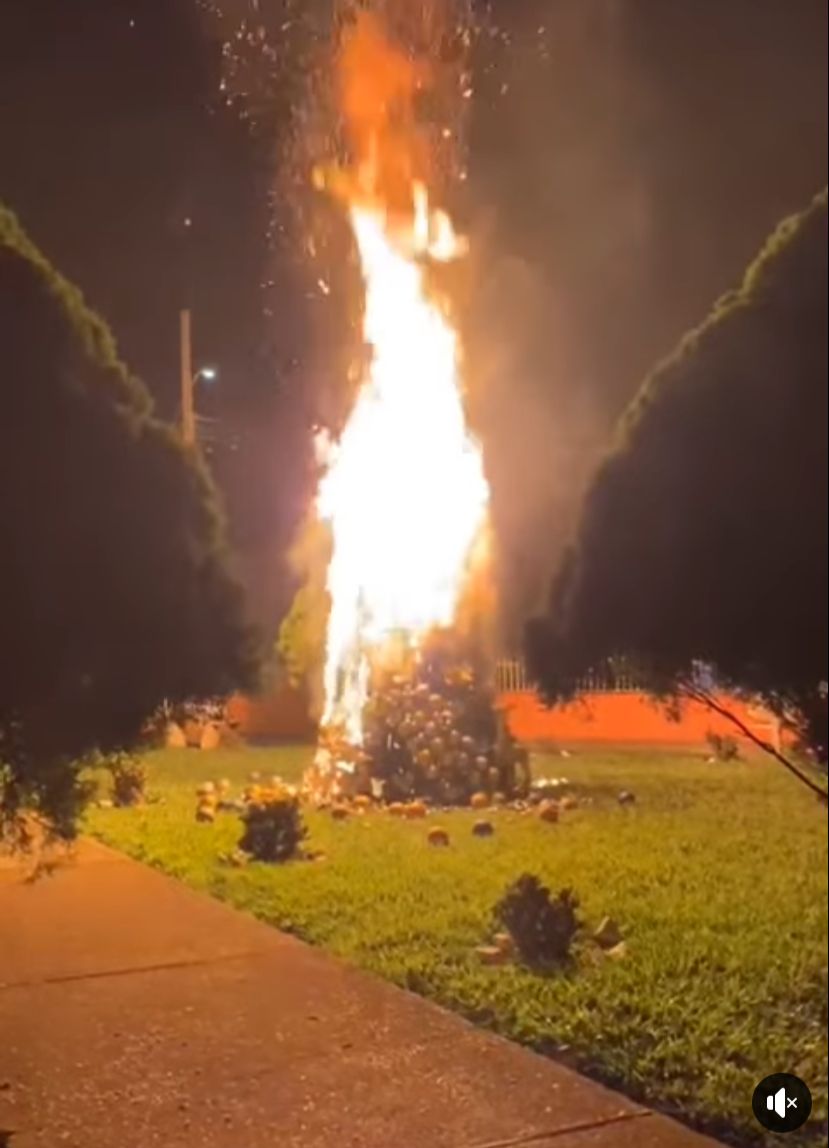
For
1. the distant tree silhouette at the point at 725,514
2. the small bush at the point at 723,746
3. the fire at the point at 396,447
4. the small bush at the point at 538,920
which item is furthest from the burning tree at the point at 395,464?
the small bush at the point at 723,746

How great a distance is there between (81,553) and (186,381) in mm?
571

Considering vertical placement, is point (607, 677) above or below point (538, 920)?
above

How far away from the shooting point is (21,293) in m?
3.29

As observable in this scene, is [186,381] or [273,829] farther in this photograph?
[273,829]

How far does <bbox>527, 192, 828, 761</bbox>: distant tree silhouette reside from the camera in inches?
149

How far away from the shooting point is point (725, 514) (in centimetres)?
389

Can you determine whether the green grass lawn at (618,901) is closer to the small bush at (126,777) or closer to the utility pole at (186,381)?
the small bush at (126,777)

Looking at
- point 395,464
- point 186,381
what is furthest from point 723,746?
point 186,381

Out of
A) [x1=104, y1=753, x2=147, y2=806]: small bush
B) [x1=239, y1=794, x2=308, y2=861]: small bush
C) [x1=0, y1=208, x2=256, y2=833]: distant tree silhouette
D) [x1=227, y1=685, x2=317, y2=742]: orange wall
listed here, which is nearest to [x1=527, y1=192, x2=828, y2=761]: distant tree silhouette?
[x1=227, y1=685, x2=317, y2=742]: orange wall

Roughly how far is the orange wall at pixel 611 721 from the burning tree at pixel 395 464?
0.36 ft

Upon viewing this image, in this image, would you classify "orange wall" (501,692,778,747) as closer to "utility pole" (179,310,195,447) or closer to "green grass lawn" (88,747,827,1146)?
"green grass lawn" (88,747,827,1146)

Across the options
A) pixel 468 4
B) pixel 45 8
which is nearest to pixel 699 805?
pixel 468 4

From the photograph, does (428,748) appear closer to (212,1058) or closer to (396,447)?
(396,447)

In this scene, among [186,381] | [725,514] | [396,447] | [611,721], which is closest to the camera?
[186,381]
